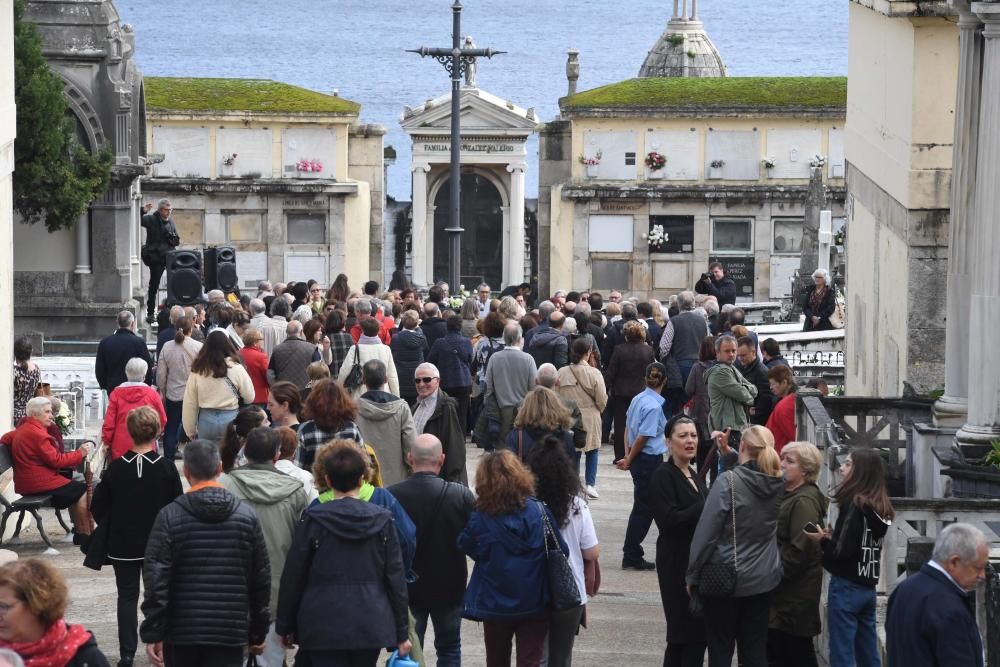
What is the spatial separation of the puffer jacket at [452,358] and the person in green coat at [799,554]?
8.35m

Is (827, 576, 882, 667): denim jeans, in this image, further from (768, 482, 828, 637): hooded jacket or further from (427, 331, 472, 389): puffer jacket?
(427, 331, 472, 389): puffer jacket

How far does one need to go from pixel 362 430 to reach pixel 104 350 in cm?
593

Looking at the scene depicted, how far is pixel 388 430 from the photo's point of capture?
13.2 metres

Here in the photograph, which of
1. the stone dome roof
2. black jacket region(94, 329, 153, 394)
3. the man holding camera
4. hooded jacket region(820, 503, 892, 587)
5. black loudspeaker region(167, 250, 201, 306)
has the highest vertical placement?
the stone dome roof

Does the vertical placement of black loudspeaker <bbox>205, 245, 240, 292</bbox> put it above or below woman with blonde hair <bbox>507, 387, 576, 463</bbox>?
above

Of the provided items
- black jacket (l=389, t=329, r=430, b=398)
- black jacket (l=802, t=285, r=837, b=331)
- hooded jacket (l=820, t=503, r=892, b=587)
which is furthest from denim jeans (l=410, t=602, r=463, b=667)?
black jacket (l=802, t=285, r=837, b=331)

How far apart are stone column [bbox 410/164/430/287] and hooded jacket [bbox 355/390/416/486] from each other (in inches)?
1134

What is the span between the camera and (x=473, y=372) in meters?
20.2

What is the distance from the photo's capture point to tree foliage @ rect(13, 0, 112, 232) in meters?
26.2

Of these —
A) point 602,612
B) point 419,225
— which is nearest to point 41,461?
point 602,612

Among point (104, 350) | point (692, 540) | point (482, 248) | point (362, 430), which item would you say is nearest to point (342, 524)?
point (692, 540)

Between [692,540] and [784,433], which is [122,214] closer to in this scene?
[784,433]

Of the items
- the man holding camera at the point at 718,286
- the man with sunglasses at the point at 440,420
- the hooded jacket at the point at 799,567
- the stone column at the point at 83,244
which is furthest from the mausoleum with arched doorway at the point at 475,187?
the hooded jacket at the point at 799,567

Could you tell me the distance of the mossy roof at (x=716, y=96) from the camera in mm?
38750
